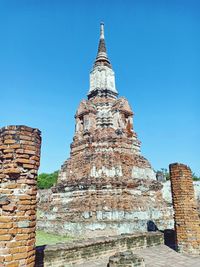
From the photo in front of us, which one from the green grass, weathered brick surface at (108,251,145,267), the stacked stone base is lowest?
the green grass

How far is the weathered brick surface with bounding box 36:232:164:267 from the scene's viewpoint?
245 inches

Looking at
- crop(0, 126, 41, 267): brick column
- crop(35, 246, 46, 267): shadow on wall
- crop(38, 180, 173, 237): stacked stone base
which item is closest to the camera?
crop(0, 126, 41, 267): brick column

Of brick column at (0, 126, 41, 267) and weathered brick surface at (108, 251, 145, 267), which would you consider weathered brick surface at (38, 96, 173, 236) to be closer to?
weathered brick surface at (108, 251, 145, 267)

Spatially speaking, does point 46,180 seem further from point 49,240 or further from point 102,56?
point 49,240

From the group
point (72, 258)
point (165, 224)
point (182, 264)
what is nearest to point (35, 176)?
point (72, 258)

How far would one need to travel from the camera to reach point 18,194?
3672 millimetres

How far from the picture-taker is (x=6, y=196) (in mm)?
3596

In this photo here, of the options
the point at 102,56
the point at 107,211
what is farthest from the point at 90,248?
the point at 102,56

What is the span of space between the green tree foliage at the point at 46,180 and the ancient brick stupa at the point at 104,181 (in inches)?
1006

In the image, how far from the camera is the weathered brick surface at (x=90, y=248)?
6.22 metres

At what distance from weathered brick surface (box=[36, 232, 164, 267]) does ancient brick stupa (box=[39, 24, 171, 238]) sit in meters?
3.35

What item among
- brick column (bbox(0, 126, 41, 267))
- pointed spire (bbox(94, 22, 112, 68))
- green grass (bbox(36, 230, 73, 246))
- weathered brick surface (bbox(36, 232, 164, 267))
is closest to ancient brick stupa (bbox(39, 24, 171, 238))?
green grass (bbox(36, 230, 73, 246))

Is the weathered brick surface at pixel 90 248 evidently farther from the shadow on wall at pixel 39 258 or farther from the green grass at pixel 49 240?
the green grass at pixel 49 240

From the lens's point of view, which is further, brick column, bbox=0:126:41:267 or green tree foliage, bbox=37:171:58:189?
green tree foliage, bbox=37:171:58:189
